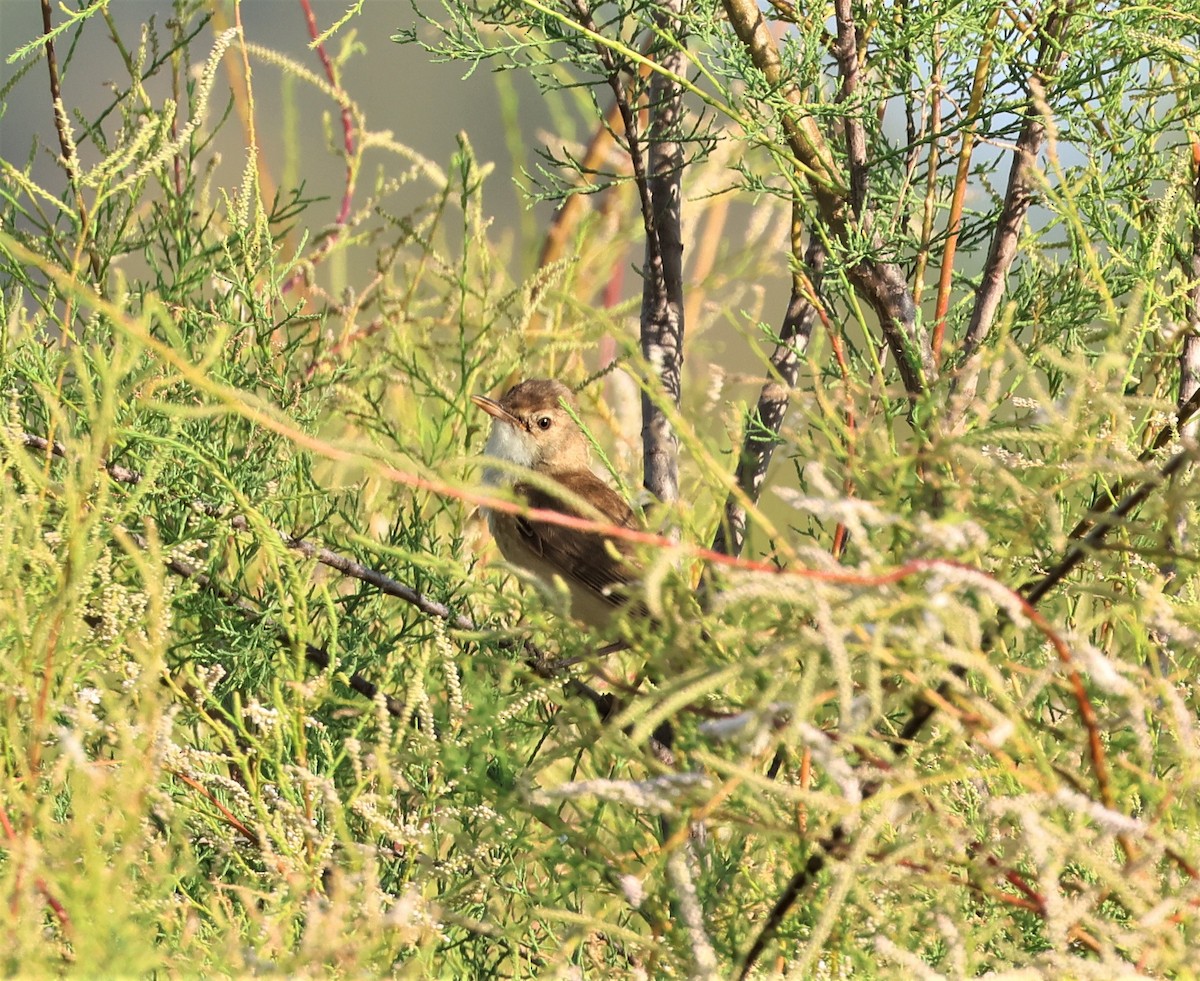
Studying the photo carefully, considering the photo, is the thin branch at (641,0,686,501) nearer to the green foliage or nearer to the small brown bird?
the green foliage

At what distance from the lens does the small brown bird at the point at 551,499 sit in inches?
160

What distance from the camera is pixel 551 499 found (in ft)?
14.1

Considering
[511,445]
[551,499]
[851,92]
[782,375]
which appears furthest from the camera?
[511,445]

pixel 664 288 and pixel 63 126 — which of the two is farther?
pixel 664 288

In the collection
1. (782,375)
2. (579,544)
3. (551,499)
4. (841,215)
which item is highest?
(841,215)

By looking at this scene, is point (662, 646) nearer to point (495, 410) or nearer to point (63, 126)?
point (63, 126)

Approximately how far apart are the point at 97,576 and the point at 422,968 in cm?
61

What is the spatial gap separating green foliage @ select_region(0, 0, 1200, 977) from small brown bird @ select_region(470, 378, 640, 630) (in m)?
1.46

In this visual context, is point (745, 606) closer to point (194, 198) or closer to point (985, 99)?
point (985, 99)

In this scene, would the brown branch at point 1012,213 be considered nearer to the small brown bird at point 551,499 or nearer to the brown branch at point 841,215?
→ the brown branch at point 841,215

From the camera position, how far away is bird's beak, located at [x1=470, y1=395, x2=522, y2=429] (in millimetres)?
3760

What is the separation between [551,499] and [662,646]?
3203mm

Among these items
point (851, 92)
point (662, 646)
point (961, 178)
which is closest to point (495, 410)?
point (961, 178)

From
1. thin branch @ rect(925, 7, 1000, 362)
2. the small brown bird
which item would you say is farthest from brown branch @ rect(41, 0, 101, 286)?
the small brown bird
